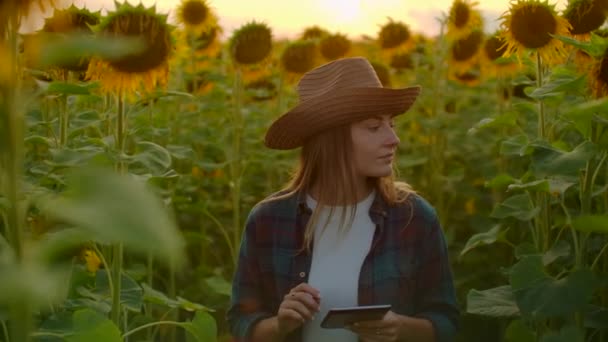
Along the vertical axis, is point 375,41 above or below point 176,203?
above

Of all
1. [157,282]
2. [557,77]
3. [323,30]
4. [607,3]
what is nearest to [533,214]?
[557,77]

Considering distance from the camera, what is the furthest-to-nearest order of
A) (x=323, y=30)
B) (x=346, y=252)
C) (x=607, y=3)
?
(x=323, y=30), (x=607, y=3), (x=346, y=252)

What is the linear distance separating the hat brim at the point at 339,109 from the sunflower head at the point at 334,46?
2214 millimetres

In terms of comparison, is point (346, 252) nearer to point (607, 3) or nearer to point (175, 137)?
point (607, 3)

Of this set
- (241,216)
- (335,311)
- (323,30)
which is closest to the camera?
(335,311)

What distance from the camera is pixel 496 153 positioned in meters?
4.56

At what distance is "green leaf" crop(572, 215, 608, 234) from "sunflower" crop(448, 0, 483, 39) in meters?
2.74

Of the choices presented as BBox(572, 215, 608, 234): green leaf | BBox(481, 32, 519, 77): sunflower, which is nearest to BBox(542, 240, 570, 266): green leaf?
BBox(572, 215, 608, 234): green leaf

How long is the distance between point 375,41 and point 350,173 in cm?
307

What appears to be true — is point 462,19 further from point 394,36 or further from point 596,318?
point 596,318

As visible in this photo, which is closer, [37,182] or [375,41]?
[37,182]

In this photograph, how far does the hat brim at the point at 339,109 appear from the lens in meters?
2.07

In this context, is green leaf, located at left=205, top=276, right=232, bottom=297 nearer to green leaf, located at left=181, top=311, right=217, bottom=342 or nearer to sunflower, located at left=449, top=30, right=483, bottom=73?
green leaf, located at left=181, top=311, right=217, bottom=342

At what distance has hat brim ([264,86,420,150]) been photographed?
2074mm
